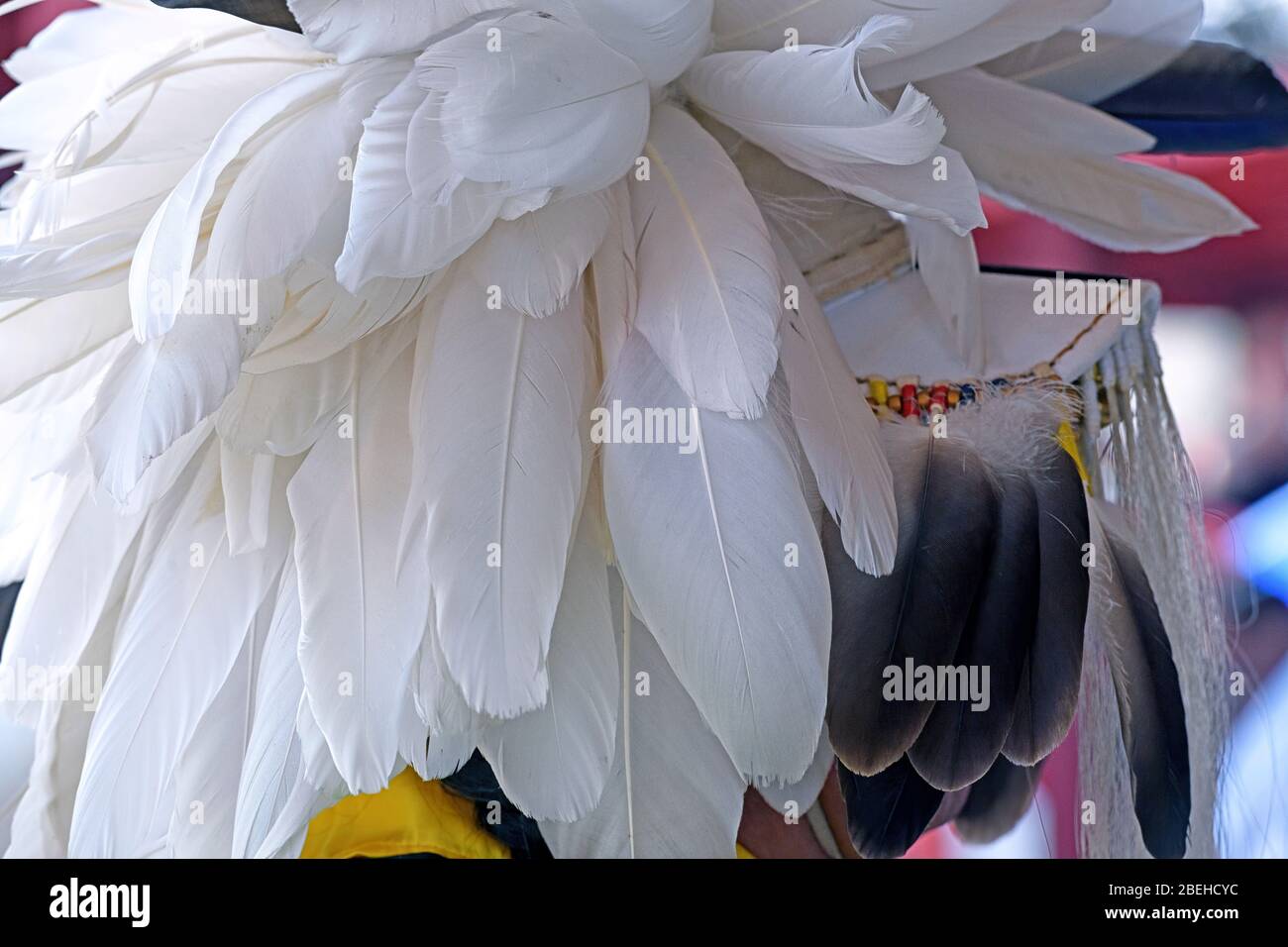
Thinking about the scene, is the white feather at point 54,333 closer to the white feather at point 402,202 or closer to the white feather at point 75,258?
the white feather at point 75,258

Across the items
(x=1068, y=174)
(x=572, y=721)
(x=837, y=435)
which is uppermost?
(x=1068, y=174)

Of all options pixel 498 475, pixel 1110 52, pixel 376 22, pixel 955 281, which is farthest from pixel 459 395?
pixel 1110 52

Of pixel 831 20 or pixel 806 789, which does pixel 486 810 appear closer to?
pixel 806 789

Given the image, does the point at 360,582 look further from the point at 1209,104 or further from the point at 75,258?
the point at 1209,104

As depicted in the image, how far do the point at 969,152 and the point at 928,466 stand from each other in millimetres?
150

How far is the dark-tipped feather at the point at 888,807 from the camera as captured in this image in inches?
18.1

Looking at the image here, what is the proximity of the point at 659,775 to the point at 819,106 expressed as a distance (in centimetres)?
27

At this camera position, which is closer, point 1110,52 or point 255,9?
point 255,9

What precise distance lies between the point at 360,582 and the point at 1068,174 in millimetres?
385

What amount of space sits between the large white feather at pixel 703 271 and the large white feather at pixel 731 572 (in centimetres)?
2

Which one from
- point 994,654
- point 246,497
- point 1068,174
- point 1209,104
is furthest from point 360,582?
point 1209,104

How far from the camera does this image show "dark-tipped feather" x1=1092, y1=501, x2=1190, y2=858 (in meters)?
0.49

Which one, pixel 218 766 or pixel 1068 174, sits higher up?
pixel 1068 174

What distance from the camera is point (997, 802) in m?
0.51
